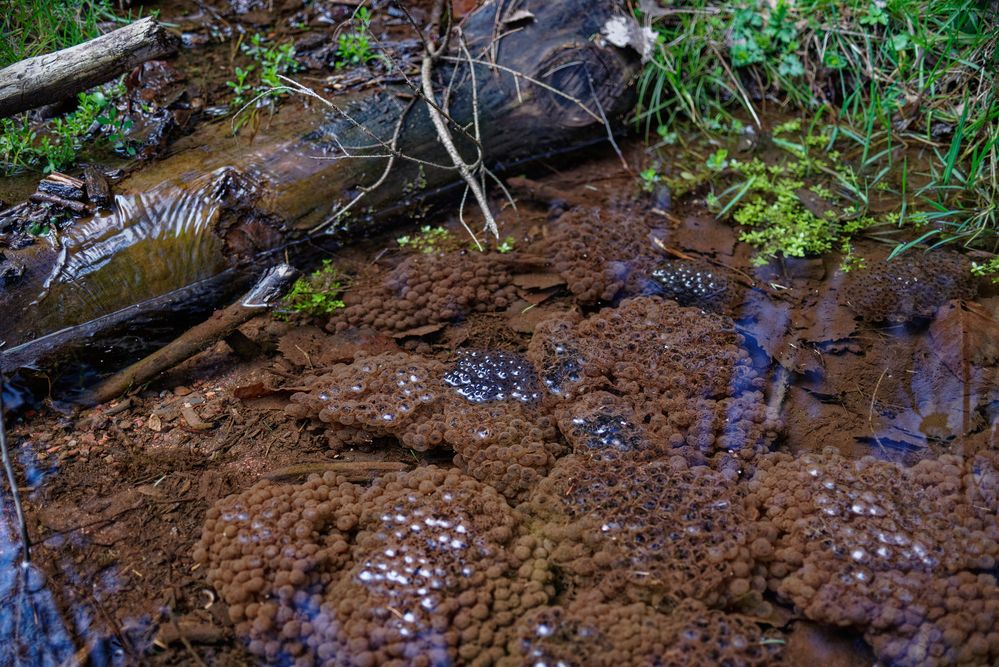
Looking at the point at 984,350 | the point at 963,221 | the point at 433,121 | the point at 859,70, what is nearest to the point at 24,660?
the point at 433,121

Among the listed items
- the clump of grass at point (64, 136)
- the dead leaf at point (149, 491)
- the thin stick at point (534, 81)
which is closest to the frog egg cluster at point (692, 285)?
the thin stick at point (534, 81)

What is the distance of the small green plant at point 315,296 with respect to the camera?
10.5 ft

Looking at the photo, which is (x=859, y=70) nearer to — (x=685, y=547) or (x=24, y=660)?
(x=685, y=547)

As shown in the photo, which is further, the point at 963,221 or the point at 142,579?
the point at 963,221

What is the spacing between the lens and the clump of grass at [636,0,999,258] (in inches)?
133

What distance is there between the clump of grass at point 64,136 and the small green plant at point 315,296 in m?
1.01

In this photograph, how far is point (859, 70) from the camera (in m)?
3.88

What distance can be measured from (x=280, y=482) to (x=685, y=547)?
4.28 ft

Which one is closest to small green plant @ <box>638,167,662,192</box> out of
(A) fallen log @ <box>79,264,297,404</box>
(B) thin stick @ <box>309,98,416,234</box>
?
(B) thin stick @ <box>309,98,416,234</box>

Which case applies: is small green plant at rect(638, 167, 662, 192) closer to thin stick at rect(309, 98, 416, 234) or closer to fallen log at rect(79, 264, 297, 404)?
thin stick at rect(309, 98, 416, 234)

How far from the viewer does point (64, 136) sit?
3342mm

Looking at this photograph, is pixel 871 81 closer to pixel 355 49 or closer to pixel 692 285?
pixel 692 285

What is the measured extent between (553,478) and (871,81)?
2.94 m

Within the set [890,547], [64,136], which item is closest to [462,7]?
[64,136]
